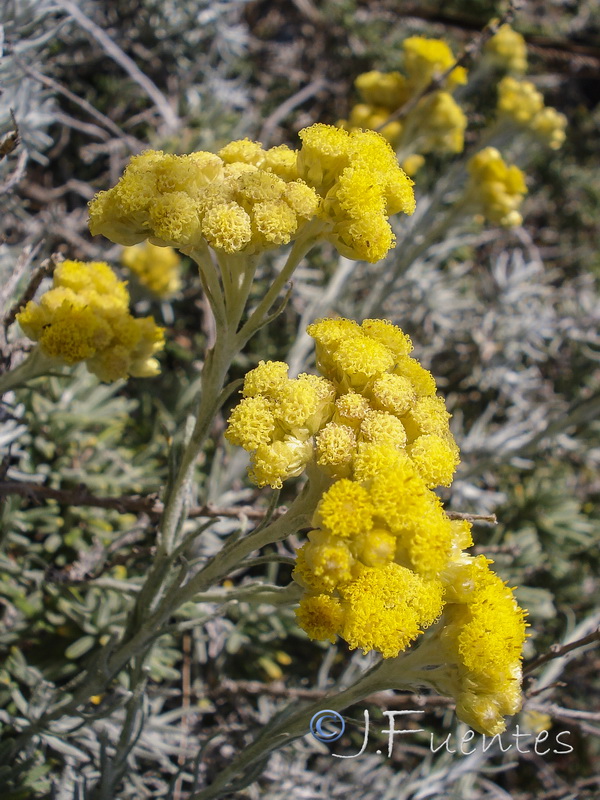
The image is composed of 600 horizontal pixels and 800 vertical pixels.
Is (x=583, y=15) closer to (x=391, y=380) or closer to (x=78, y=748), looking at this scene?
(x=391, y=380)

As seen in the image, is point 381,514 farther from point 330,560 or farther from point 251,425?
point 251,425

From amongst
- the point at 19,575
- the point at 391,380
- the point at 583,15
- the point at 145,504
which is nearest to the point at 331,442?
the point at 391,380

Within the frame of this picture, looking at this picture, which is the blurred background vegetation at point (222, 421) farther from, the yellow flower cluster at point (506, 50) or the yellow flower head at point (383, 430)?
the yellow flower cluster at point (506, 50)

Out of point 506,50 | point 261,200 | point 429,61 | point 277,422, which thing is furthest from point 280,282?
point 506,50

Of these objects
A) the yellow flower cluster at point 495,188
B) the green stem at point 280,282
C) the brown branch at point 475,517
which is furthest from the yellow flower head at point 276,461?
the yellow flower cluster at point 495,188

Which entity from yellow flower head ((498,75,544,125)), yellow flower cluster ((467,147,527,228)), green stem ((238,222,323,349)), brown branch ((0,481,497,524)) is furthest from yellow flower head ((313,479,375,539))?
yellow flower head ((498,75,544,125))

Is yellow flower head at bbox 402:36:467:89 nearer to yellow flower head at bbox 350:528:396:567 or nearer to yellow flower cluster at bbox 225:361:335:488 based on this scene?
yellow flower cluster at bbox 225:361:335:488

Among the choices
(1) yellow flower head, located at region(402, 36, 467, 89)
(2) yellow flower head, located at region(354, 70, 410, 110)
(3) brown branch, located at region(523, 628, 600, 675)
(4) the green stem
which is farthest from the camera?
(2) yellow flower head, located at region(354, 70, 410, 110)
